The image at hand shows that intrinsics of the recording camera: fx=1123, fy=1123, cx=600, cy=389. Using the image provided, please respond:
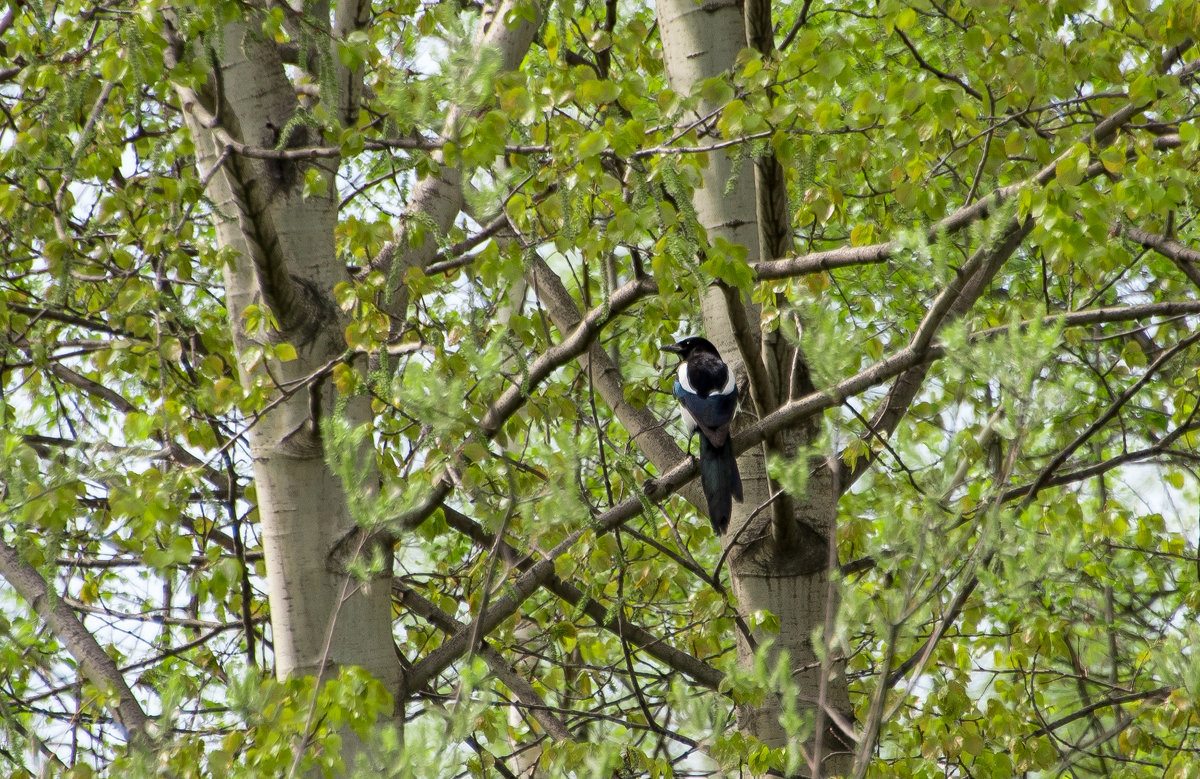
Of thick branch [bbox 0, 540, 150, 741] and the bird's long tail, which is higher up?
the bird's long tail

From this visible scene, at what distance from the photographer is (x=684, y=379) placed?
5379mm

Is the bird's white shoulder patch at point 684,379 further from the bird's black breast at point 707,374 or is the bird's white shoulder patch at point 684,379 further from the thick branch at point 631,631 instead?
the thick branch at point 631,631

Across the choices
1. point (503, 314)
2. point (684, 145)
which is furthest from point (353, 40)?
point (503, 314)

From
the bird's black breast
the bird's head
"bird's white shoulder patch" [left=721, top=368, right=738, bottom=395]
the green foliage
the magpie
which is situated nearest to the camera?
the green foliage

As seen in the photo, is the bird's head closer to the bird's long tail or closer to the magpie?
the magpie

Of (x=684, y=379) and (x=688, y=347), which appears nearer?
(x=684, y=379)

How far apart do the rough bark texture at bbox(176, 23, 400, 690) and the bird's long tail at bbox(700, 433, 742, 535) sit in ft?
4.17

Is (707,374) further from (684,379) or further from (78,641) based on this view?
(78,641)

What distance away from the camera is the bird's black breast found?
482 cm

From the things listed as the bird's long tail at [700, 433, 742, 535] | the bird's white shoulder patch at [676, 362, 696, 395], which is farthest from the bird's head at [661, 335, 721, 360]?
the bird's long tail at [700, 433, 742, 535]

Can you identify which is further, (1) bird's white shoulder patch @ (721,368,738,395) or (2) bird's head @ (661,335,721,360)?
(2) bird's head @ (661,335,721,360)

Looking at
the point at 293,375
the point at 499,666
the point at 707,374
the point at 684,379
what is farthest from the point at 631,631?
the point at 293,375

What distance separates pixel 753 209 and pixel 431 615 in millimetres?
2054

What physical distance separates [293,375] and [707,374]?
207 cm
